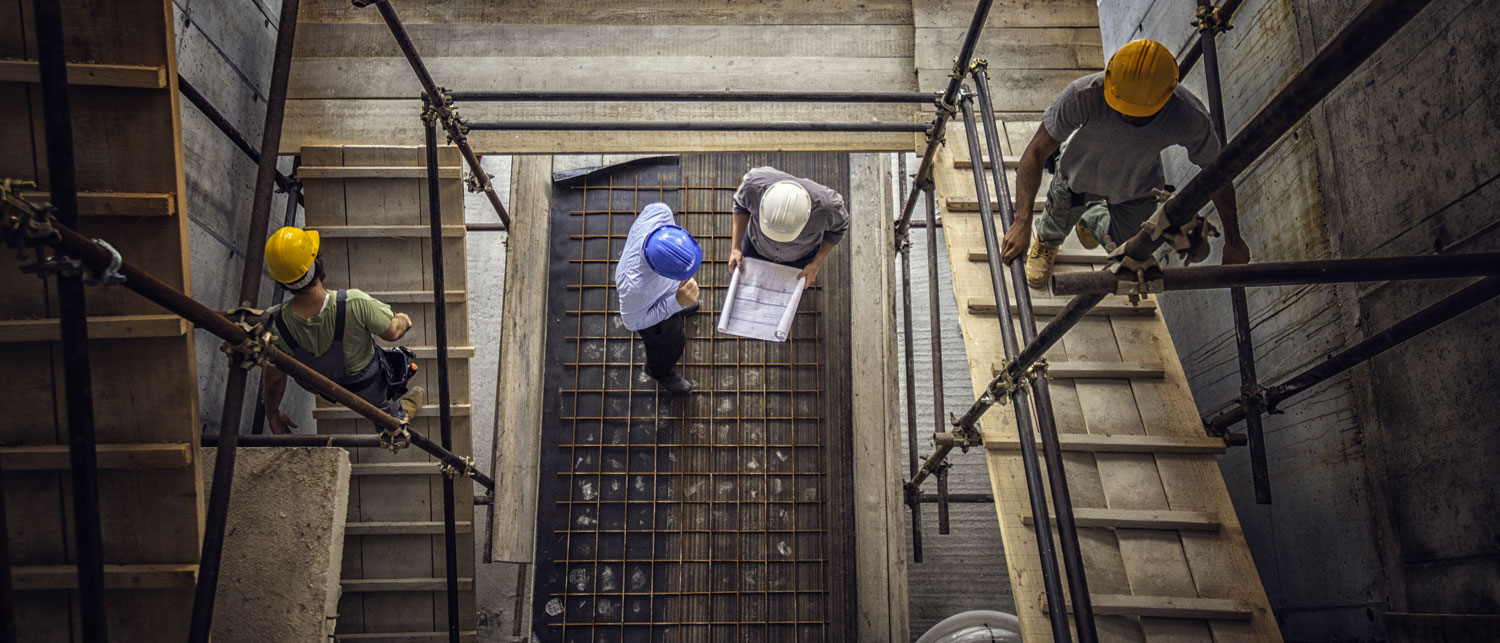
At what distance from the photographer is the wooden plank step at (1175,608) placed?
3.42 m

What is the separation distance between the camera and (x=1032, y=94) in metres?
5.59

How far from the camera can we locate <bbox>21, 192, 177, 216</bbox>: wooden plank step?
3.01 meters

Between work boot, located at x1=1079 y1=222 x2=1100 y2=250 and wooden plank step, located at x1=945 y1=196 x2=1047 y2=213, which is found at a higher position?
wooden plank step, located at x1=945 y1=196 x2=1047 y2=213

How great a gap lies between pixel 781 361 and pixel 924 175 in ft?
6.21

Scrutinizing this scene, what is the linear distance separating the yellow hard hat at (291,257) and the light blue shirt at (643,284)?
6.18ft

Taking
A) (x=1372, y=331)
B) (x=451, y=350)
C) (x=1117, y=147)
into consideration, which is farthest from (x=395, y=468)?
(x=1372, y=331)

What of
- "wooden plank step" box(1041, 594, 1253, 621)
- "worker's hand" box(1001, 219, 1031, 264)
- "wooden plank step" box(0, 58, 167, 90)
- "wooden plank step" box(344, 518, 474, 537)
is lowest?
"wooden plank step" box(1041, 594, 1253, 621)

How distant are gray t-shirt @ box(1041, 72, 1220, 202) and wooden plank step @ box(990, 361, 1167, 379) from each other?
0.89 m

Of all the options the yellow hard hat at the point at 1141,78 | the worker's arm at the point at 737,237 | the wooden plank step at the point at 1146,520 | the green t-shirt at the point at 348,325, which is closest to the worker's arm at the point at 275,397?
the green t-shirt at the point at 348,325

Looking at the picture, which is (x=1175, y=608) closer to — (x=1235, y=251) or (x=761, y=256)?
(x=1235, y=251)

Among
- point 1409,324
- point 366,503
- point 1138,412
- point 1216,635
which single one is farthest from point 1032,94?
point 366,503

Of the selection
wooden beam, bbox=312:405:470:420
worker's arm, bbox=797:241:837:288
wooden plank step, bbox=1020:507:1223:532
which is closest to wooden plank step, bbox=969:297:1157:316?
wooden plank step, bbox=1020:507:1223:532

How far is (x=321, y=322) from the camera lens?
427 cm

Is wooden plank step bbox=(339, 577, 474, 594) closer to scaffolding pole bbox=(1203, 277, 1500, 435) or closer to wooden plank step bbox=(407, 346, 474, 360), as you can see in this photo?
wooden plank step bbox=(407, 346, 474, 360)
